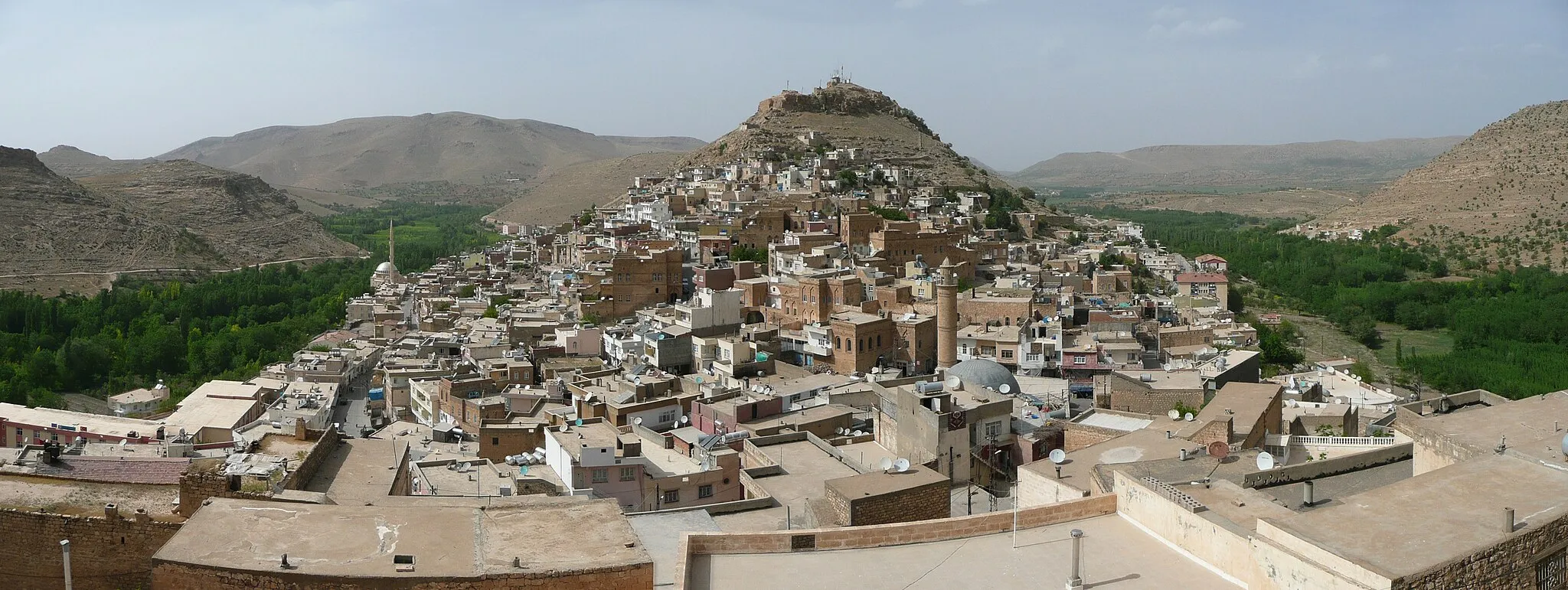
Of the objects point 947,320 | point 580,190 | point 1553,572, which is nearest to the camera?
point 1553,572

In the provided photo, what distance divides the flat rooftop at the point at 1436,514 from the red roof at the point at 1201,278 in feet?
82.1

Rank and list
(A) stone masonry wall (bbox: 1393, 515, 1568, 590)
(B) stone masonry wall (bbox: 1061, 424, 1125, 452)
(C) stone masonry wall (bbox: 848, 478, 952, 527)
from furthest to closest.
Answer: (B) stone masonry wall (bbox: 1061, 424, 1125, 452)
(C) stone masonry wall (bbox: 848, 478, 952, 527)
(A) stone masonry wall (bbox: 1393, 515, 1568, 590)

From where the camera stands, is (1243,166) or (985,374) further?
(1243,166)

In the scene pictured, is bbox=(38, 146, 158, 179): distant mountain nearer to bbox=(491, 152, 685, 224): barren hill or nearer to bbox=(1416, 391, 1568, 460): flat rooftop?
bbox=(491, 152, 685, 224): barren hill

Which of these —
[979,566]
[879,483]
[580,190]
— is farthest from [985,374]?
[580,190]

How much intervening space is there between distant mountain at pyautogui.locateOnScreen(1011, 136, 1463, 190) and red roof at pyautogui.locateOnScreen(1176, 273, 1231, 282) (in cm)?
11314

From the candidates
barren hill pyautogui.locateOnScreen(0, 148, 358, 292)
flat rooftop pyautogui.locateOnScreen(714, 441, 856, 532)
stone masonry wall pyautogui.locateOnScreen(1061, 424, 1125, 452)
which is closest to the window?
flat rooftop pyautogui.locateOnScreen(714, 441, 856, 532)

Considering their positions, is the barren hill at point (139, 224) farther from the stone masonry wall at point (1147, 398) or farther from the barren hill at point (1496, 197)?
the barren hill at point (1496, 197)

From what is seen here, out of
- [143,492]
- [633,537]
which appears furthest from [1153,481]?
[143,492]

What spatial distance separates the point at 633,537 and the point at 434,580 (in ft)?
2.43

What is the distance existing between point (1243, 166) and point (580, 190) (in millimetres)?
121716

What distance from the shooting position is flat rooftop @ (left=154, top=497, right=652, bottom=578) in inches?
169

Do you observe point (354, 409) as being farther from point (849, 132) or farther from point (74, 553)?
point (849, 132)

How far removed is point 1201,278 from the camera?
94.8ft
